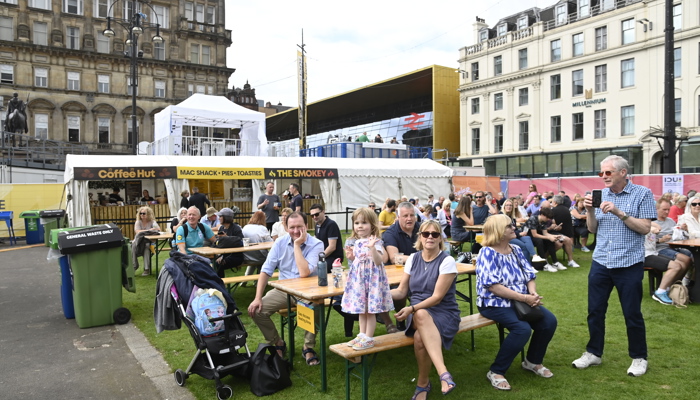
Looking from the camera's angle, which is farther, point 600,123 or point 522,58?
point 522,58

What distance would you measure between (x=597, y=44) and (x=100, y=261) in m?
37.8

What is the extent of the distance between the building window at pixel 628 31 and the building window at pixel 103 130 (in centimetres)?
4154

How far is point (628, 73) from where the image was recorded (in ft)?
111

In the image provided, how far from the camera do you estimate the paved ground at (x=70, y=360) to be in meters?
4.52

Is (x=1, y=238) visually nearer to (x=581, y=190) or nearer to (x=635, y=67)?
(x=581, y=190)

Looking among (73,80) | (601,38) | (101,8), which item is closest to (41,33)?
(73,80)

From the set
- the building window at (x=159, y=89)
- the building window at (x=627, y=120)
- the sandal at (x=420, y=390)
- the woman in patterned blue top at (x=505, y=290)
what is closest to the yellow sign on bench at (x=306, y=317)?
the sandal at (x=420, y=390)

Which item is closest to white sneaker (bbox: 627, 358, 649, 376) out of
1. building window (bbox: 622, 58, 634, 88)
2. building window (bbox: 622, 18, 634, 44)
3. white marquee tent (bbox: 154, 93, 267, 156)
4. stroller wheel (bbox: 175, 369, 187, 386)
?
stroller wheel (bbox: 175, 369, 187, 386)

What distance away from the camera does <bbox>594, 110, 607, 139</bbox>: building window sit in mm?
35406

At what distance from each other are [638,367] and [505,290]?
4.57 ft

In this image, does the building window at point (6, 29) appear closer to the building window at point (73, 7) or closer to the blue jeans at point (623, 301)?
the building window at point (73, 7)

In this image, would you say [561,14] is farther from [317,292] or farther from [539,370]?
[317,292]

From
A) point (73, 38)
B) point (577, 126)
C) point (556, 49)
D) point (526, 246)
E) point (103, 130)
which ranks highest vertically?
point (73, 38)

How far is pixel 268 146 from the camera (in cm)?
2480
